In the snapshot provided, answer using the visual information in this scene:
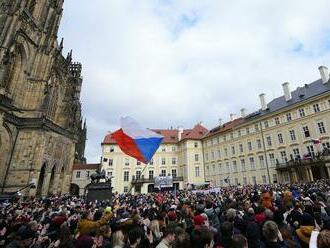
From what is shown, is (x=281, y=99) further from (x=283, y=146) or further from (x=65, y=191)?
(x=65, y=191)

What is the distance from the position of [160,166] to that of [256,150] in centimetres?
2443

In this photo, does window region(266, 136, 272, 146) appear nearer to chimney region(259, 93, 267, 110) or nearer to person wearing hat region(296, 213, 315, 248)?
chimney region(259, 93, 267, 110)

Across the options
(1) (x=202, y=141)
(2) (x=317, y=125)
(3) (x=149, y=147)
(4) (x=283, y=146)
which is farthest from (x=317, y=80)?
(3) (x=149, y=147)

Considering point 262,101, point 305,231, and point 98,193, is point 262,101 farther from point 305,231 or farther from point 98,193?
point 305,231

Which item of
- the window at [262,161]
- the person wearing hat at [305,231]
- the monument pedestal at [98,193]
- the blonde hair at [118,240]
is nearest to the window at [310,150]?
the window at [262,161]

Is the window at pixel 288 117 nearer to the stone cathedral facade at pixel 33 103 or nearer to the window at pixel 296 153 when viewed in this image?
the window at pixel 296 153

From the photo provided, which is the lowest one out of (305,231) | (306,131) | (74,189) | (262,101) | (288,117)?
(305,231)

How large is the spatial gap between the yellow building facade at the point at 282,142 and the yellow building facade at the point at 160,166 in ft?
17.3

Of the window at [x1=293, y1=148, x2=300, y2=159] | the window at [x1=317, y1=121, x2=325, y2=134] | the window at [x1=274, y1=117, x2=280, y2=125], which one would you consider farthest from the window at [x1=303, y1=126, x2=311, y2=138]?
the window at [x1=274, y1=117, x2=280, y2=125]

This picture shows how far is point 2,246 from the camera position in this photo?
5133 millimetres

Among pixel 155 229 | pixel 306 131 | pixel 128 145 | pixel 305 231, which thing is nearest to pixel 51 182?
pixel 128 145

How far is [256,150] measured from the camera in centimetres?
4075

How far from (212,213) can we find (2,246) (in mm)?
5643

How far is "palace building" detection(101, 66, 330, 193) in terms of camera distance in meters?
32.8
